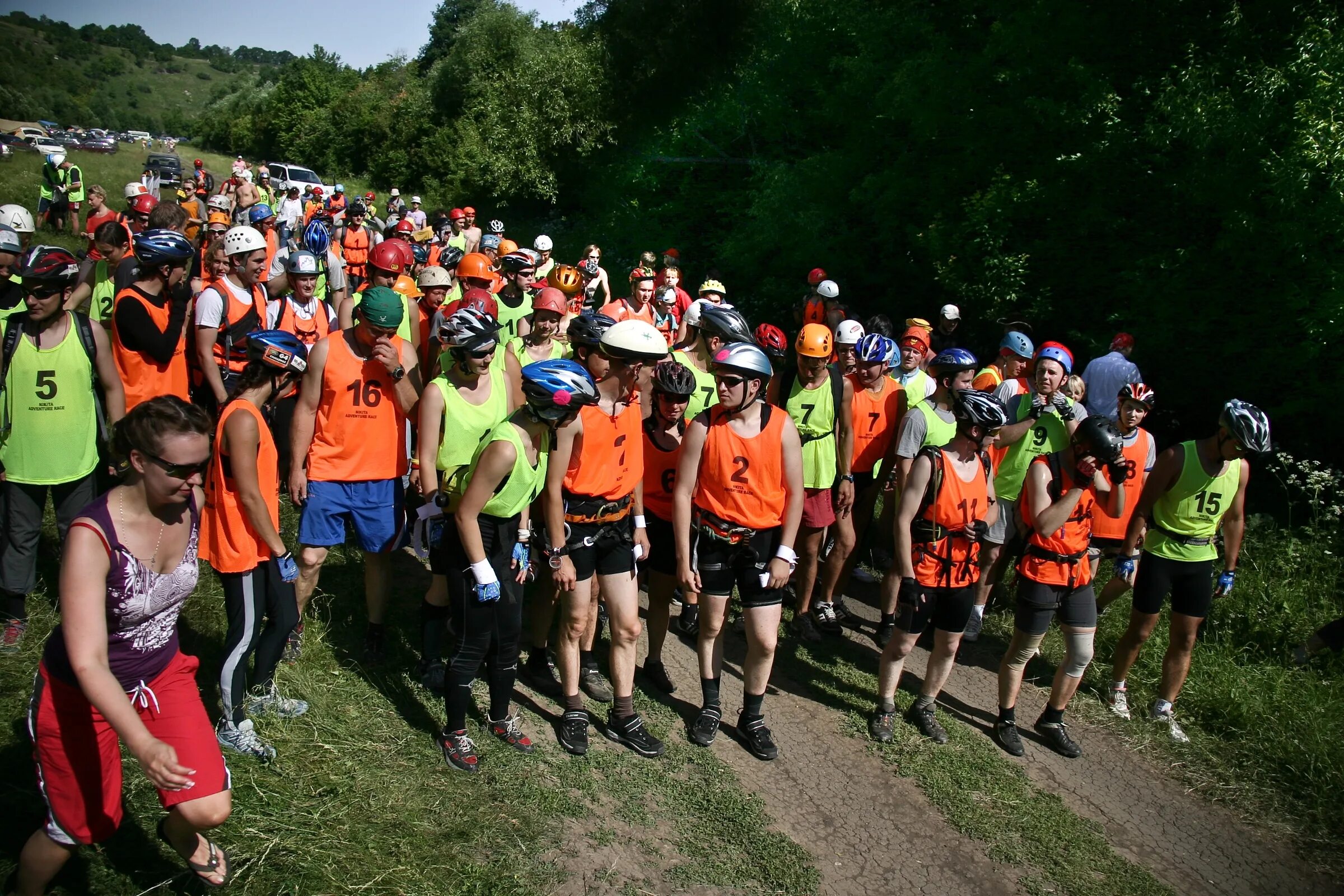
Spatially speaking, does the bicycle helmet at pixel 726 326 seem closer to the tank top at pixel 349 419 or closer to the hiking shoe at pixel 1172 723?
the tank top at pixel 349 419

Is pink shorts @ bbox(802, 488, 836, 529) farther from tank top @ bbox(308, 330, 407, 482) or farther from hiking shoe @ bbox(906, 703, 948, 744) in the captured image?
tank top @ bbox(308, 330, 407, 482)

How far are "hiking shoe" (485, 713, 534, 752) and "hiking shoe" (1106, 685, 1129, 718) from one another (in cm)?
386

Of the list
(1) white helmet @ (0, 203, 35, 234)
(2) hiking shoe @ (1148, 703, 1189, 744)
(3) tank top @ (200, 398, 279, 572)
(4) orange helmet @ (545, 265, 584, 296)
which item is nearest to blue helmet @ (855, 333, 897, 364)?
(4) orange helmet @ (545, 265, 584, 296)

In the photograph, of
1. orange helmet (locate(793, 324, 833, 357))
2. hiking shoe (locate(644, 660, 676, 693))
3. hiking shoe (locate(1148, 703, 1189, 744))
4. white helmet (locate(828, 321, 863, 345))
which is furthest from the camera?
white helmet (locate(828, 321, 863, 345))

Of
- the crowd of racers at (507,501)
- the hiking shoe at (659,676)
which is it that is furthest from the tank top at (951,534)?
the hiking shoe at (659,676)

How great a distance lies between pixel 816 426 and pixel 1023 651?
195 centimetres

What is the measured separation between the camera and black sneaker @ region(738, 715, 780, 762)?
16.3ft

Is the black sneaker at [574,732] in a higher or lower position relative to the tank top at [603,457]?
lower

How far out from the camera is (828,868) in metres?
4.14

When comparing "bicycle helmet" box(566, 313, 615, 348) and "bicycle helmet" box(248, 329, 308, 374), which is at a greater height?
"bicycle helmet" box(566, 313, 615, 348)

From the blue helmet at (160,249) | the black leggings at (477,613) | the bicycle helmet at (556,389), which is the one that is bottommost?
the black leggings at (477,613)

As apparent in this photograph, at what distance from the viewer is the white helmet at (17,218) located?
7.25 m

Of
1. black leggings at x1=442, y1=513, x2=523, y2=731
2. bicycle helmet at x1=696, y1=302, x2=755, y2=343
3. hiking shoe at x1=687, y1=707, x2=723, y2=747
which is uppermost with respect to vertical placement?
bicycle helmet at x1=696, y1=302, x2=755, y2=343

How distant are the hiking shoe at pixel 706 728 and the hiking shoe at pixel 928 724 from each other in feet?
4.09
